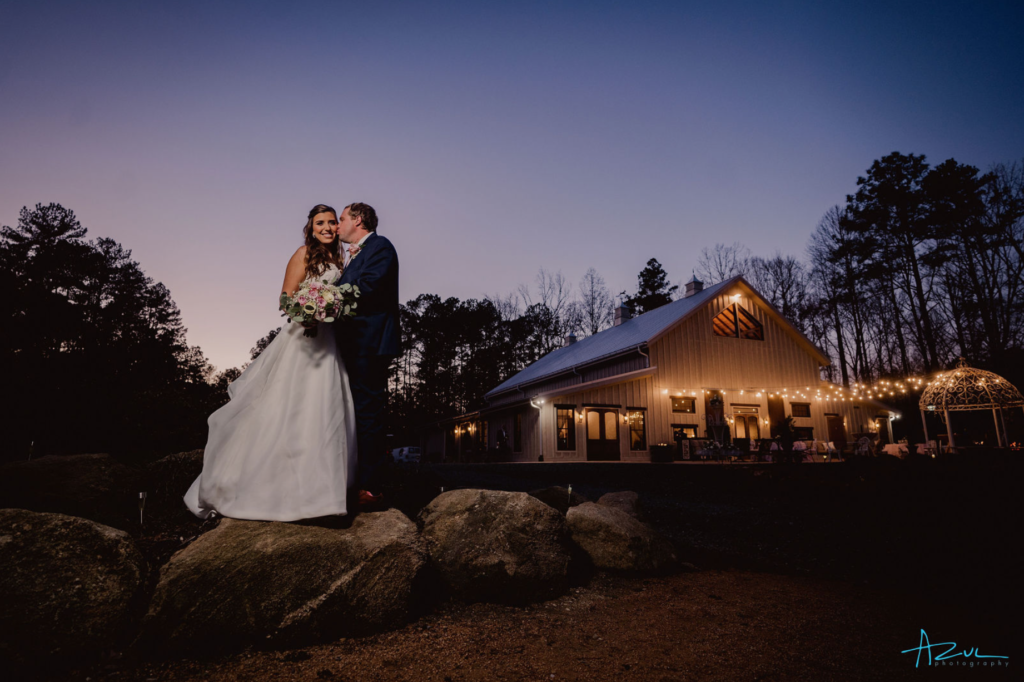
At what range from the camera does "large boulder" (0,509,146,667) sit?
2260mm

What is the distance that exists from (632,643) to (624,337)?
62.5 ft

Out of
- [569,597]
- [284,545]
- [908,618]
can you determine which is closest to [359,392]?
[284,545]

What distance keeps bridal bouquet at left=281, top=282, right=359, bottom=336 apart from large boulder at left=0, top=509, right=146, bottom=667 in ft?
5.10

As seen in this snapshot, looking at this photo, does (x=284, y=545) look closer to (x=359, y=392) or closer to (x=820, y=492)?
(x=359, y=392)

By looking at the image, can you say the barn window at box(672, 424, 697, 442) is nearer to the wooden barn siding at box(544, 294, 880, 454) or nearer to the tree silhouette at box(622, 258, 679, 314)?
the wooden barn siding at box(544, 294, 880, 454)

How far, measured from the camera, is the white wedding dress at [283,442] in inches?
122

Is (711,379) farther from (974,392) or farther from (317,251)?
(317,251)

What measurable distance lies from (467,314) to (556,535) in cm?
3802

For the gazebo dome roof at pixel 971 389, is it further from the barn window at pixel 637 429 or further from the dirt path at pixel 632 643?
the dirt path at pixel 632 643

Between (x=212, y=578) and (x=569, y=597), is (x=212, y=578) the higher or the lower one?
the higher one

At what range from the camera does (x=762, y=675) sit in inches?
98.3

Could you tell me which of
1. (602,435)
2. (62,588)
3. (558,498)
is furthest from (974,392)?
(62,588)

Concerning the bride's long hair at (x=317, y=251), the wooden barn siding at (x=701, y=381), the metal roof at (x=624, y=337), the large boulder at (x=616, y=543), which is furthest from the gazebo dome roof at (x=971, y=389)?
the bride's long hair at (x=317, y=251)

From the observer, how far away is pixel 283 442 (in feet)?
10.4
